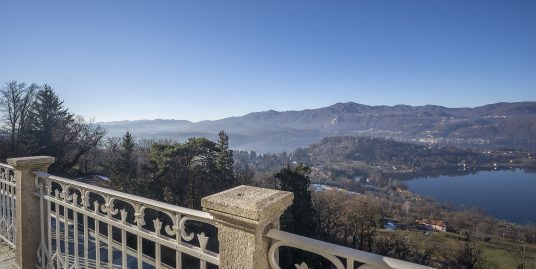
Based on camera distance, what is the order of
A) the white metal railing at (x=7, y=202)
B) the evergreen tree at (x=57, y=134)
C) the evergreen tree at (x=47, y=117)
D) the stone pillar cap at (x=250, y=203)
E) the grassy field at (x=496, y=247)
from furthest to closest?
the grassy field at (x=496, y=247)
the evergreen tree at (x=47, y=117)
the evergreen tree at (x=57, y=134)
the white metal railing at (x=7, y=202)
the stone pillar cap at (x=250, y=203)

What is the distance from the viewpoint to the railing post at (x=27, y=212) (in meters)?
3.06

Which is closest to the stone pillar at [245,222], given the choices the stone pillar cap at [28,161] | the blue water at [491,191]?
the stone pillar cap at [28,161]

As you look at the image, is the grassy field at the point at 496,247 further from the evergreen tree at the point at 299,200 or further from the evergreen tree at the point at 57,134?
the evergreen tree at the point at 57,134

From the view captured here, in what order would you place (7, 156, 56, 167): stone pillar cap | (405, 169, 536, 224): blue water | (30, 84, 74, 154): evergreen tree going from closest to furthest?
1. (7, 156, 56, 167): stone pillar cap
2. (30, 84, 74, 154): evergreen tree
3. (405, 169, 536, 224): blue water

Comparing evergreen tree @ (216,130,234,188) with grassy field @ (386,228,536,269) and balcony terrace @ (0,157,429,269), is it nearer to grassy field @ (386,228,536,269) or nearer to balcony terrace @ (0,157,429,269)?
balcony terrace @ (0,157,429,269)

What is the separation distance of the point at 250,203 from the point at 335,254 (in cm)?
44

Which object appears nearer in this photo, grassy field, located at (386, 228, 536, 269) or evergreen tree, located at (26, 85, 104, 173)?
Answer: evergreen tree, located at (26, 85, 104, 173)

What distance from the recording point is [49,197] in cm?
291

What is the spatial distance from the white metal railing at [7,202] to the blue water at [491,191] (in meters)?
92.3

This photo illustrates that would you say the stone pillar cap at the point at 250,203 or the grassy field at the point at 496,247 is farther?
the grassy field at the point at 496,247

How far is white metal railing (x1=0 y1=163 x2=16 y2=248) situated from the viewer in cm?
341

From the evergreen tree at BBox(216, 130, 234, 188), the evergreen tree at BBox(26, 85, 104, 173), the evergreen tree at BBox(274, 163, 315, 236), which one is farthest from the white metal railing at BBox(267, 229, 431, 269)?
the evergreen tree at BBox(216, 130, 234, 188)

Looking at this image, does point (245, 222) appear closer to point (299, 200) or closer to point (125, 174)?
point (125, 174)

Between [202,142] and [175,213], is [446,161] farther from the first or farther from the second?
[175,213]
